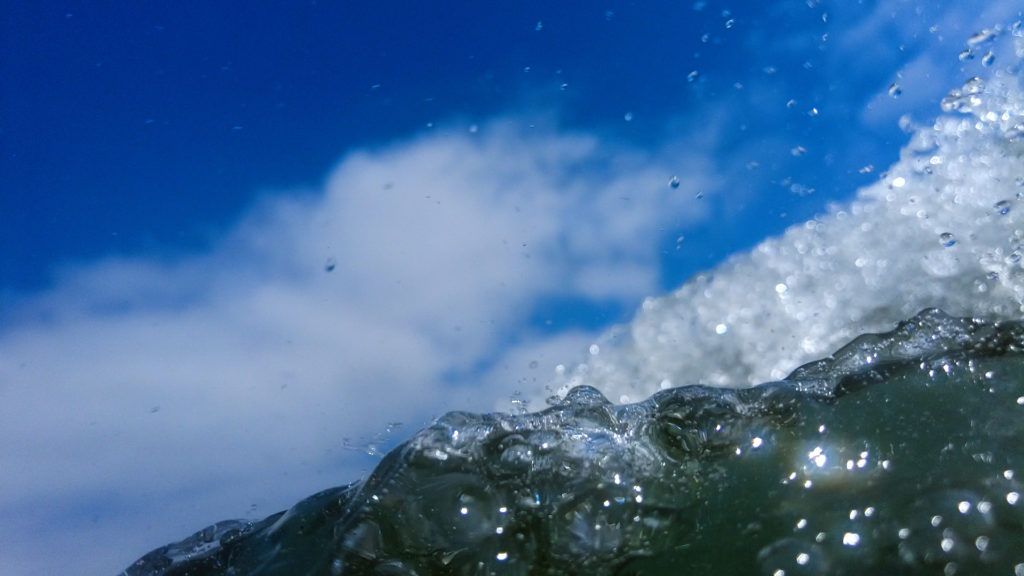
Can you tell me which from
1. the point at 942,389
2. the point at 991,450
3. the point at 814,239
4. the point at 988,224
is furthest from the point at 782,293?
the point at 991,450

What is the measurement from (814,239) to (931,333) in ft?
6.25

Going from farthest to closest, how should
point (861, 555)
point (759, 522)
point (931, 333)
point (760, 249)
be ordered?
point (760, 249) → point (931, 333) → point (759, 522) → point (861, 555)

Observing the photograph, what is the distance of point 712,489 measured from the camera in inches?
121

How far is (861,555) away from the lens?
254cm

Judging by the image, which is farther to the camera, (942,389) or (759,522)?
(942,389)

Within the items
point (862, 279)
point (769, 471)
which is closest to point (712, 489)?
point (769, 471)

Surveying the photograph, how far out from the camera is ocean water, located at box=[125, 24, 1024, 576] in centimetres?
264

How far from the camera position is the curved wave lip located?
8.56 ft

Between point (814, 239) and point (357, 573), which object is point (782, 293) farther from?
point (357, 573)

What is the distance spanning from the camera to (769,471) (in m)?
3.12

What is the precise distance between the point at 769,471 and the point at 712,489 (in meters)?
0.25

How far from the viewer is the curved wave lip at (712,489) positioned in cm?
261

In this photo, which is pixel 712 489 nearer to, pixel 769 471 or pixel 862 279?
pixel 769 471

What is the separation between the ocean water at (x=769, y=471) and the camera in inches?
104
